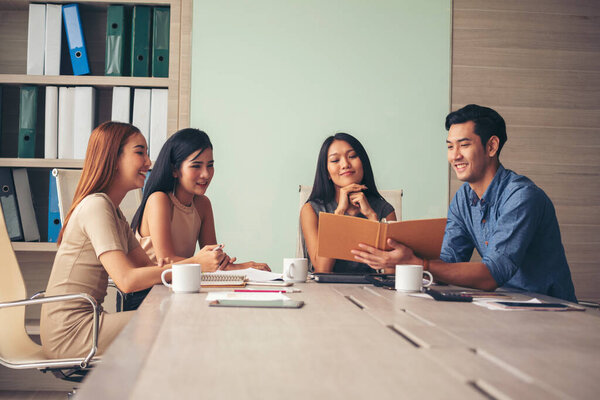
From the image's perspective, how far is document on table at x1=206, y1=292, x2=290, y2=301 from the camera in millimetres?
1296

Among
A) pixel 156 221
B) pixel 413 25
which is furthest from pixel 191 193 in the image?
pixel 413 25

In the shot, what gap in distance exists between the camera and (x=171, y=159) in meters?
2.39

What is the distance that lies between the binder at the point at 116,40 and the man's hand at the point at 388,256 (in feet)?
5.93

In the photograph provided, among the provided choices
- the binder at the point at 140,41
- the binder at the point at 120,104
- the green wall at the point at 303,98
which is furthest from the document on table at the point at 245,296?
the binder at the point at 140,41

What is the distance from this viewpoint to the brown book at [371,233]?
1681 mm

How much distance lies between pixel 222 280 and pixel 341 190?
993mm

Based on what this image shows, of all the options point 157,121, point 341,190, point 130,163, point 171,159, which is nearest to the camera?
point 130,163

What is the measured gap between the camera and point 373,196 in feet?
8.49

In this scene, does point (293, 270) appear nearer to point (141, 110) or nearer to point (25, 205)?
point (141, 110)

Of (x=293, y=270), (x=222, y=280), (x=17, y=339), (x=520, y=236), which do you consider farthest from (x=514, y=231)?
(x=17, y=339)

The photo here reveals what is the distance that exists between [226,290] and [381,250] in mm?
530

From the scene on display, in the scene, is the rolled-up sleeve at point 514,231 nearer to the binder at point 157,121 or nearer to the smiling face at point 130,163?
the smiling face at point 130,163

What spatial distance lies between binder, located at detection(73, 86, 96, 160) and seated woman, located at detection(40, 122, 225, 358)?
3.41 feet

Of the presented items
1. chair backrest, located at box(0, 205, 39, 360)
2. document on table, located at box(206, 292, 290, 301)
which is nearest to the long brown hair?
chair backrest, located at box(0, 205, 39, 360)
